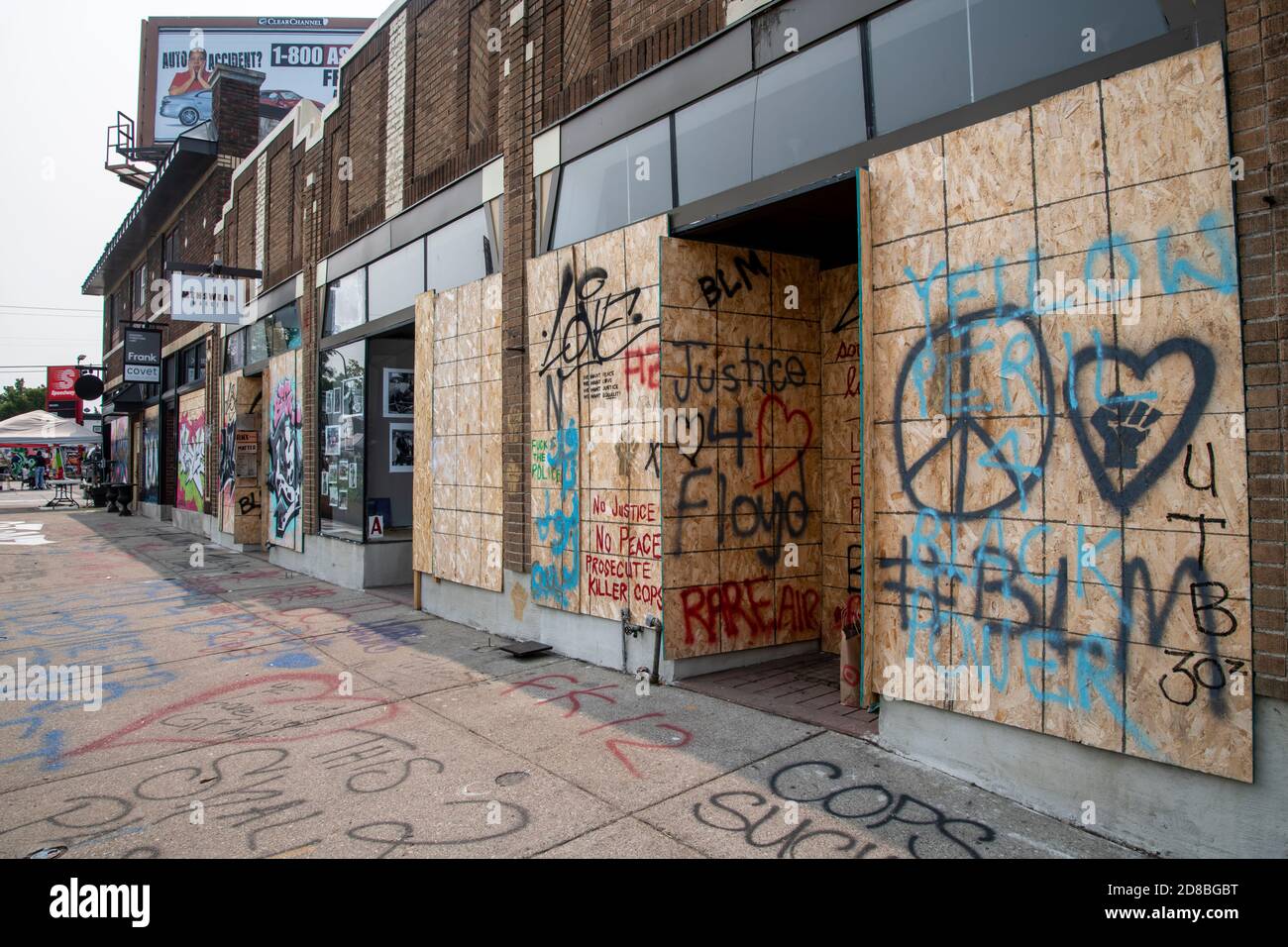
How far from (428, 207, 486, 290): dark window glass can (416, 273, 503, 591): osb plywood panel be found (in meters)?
0.23

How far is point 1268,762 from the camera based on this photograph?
3.35 meters

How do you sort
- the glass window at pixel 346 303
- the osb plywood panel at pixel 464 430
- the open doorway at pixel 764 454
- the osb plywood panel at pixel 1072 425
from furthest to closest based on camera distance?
the glass window at pixel 346 303
the osb plywood panel at pixel 464 430
the open doorway at pixel 764 454
the osb plywood panel at pixel 1072 425

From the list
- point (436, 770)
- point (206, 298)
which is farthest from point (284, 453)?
point (436, 770)

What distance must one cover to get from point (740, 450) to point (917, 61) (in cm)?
320

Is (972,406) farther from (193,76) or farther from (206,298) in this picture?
(193,76)

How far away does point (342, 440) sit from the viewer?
12758 mm

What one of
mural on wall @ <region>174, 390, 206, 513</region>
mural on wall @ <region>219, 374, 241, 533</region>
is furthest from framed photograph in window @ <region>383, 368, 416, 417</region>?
mural on wall @ <region>174, 390, 206, 513</region>

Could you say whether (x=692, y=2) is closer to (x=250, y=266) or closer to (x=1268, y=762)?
(x=1268, y=762)

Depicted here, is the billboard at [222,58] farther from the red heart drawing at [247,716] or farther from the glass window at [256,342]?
the red heart drawing at [247,716]

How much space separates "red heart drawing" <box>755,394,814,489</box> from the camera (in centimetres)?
695

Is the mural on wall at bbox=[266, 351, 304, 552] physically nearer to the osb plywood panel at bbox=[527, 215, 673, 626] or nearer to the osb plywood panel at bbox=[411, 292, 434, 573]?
the osb plywood panel at bbox=[411, 292, 434, 573]

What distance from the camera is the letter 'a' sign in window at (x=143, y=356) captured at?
76.9 ft

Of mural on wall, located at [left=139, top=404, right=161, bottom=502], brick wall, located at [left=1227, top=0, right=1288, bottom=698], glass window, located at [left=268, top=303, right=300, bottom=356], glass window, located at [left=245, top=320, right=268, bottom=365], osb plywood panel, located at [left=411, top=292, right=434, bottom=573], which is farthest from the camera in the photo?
mural on wall, located at [left=139, top=404, right=161, bottom=502]

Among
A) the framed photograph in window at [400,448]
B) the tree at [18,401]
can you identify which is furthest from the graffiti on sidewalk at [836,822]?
the tree at [18,401]
